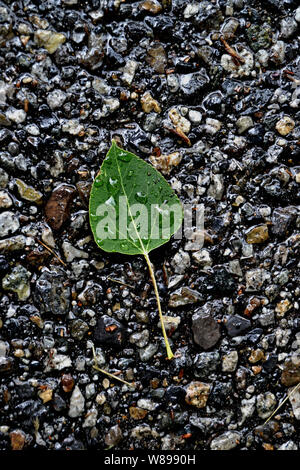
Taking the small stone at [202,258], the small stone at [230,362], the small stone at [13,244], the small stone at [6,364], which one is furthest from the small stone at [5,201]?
the small stone at [230,362]

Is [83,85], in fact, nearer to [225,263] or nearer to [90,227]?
[90,227]

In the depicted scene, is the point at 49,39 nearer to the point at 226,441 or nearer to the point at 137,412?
the point at 137,412

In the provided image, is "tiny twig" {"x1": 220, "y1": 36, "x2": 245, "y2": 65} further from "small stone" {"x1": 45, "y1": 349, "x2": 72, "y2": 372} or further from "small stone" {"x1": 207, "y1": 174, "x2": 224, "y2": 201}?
"small stone" {"x1": 45, "y1": 349, "x2": 72, "y2": 372}

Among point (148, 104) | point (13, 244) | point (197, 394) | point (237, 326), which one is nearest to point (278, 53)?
point (148, 104)

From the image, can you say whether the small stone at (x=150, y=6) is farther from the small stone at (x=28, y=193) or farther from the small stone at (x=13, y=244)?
the small stone at (x=13, y=244)

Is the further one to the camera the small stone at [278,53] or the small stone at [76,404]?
the small stone at [278,53]
